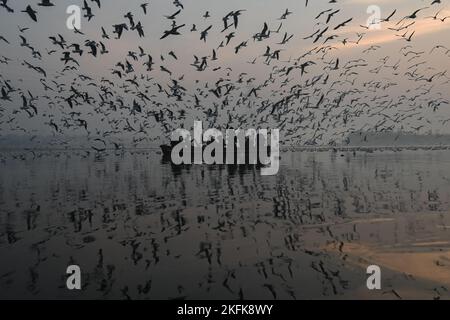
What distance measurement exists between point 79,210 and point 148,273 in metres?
13.5

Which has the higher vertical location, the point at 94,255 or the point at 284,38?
the point at 284,38

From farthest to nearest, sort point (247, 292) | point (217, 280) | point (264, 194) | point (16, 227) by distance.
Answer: point (264, 194), point (16, 227), point (217, 280), point (247, 292)

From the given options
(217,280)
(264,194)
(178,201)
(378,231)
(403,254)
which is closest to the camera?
(217,280)

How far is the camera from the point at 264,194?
30.9 metres

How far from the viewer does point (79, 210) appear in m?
24.3

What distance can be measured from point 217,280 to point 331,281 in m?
2.98

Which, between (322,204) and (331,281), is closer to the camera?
(331,281)

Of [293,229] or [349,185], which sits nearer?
[293,229]

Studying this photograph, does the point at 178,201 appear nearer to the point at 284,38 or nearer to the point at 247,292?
the point at 284,38

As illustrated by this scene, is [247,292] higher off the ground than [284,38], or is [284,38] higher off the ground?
[284,38]

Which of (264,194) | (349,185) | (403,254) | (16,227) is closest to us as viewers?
(403,254)

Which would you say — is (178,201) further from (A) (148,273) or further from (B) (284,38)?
(A) (148,273)

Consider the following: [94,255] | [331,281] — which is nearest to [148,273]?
[94,255]

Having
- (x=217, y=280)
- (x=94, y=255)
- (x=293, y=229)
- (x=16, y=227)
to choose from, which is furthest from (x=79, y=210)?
(x=217, y=280)
